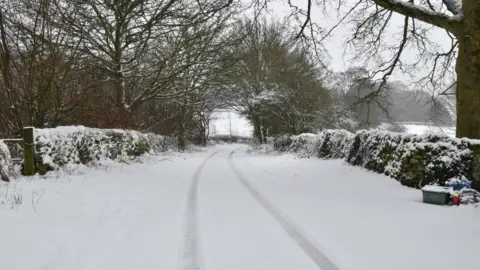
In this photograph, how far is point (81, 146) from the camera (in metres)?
11.3

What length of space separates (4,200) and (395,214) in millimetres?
6336

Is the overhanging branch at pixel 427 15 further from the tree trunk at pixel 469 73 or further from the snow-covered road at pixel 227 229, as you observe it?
the snow-covered road at pixel 227 229

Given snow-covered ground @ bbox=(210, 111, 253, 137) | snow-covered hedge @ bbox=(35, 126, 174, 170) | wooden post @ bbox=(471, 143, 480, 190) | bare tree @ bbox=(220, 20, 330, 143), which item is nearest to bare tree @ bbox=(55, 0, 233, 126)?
snow-covered hedge @ bbox=(35, 126, 174, 170)

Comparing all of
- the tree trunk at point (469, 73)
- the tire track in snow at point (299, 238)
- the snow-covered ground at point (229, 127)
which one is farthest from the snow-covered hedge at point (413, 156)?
the snow-covered ground at point (229, 127)

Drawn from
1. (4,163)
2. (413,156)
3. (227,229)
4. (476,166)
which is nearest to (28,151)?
(4,163)

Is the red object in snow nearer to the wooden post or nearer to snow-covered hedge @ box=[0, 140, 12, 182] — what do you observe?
the wooden post

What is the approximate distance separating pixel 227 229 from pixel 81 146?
23.7 ft

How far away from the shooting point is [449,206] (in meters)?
6.90

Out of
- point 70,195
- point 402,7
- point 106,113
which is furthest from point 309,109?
point 70,195

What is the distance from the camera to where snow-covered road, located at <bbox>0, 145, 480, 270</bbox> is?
13.9 feet

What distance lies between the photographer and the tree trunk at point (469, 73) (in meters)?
8.78

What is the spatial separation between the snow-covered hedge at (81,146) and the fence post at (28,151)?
0.21 meters

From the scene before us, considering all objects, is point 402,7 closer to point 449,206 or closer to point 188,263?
point 449,206

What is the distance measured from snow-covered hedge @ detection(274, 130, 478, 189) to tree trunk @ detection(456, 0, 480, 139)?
1086mm
